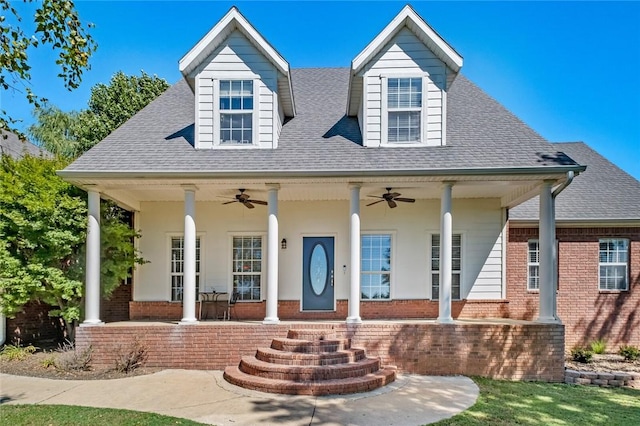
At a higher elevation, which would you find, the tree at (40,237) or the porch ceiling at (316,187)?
the porch ceiling at (316,187)

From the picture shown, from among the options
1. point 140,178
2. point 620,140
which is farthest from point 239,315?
point 620,140

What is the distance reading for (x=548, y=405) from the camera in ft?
22.0

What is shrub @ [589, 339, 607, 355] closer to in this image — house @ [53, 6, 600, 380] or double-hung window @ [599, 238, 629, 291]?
double-hung window @ [599, 238, 629, 291]

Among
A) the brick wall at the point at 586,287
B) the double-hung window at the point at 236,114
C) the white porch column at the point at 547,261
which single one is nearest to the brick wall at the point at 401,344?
the white porch column at the point at 547,261

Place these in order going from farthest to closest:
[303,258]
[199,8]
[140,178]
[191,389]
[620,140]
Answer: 1. [620,140]
2. [303,258]
3. [199,8]
4. [140,178]
5. [191,389]

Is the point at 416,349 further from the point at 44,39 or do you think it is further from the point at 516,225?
the point at 44,39

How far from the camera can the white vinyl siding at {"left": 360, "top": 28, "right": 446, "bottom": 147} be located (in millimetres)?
9391

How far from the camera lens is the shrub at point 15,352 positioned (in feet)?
29.6

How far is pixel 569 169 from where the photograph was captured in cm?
818

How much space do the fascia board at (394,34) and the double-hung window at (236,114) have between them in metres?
2.54

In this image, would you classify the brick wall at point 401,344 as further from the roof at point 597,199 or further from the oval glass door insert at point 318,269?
the roof at point 597,199

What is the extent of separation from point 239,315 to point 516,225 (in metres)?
7.87

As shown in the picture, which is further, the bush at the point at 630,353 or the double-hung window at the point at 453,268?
the double-hung window at the point at 453,268

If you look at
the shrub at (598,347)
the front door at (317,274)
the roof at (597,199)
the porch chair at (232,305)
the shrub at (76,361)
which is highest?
the roof at (597,199)
